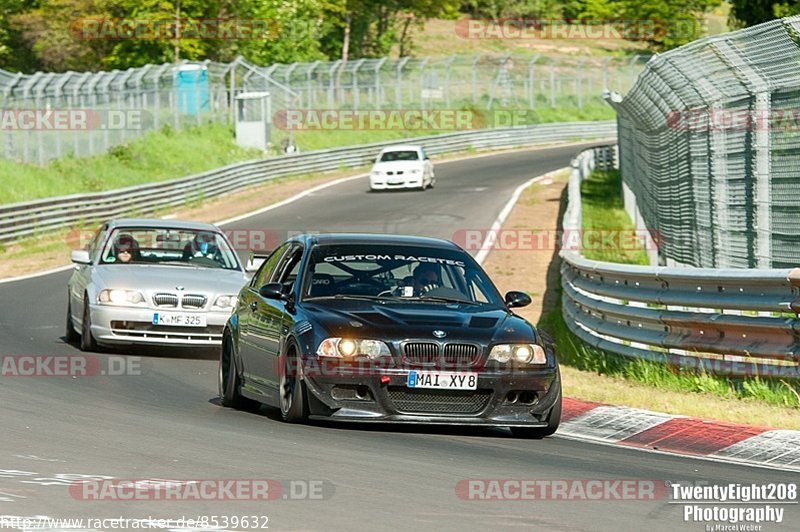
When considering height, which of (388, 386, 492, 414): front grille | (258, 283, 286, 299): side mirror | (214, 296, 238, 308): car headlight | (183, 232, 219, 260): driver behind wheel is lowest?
(214, 296, 238, 308): car headlight

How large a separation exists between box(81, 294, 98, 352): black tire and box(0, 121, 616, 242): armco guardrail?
51.0 ft

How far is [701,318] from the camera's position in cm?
1280

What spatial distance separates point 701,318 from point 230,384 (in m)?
3.79

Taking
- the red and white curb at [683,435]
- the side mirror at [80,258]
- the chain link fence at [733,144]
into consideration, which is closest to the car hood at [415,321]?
the red and white curb at [683,435]

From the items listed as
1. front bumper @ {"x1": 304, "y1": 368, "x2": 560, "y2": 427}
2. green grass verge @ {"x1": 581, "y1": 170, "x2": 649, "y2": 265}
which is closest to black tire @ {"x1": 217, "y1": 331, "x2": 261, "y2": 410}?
front bumper @ {"x1": 304, "y1": 368, "x2": 560, "y2": 427}

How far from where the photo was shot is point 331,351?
10.4 metres

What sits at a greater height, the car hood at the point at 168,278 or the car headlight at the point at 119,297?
the car hood at the point at 168,278

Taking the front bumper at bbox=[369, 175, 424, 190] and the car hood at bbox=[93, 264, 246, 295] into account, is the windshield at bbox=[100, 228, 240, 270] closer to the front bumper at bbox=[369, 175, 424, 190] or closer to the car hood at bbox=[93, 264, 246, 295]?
the car hood at bbox=[93, 264, 246, 295]

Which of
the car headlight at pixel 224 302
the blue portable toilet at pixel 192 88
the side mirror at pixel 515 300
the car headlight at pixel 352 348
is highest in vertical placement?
the side mirror at pixel 515 300

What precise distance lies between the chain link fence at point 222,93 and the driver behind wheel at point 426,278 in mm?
29399

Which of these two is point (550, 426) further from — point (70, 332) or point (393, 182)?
point (393, 182)

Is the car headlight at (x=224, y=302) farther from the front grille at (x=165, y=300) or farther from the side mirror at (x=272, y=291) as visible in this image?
the side mirror at (x=272, y=291)

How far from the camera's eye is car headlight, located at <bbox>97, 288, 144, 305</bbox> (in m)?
15.7

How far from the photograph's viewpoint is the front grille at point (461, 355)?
10430 mm
